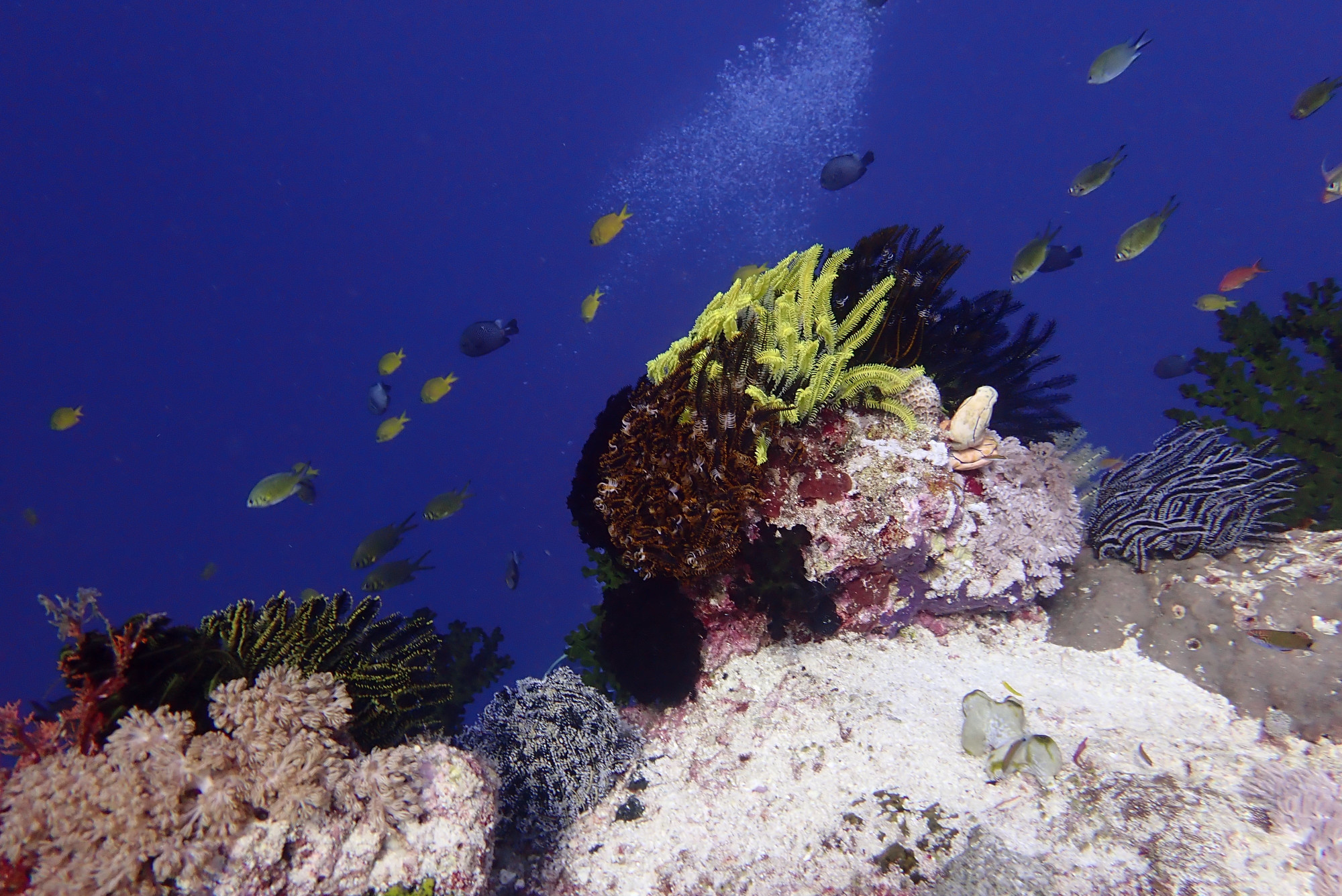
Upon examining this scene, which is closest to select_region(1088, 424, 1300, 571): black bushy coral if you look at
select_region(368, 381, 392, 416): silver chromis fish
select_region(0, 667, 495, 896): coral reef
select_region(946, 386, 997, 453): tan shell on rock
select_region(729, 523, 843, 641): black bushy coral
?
select_region(946, 386, 997, 453): tan shell on rock

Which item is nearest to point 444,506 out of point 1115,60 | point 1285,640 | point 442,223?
point 1285,640

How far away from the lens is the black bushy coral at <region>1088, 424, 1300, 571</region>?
460 cm

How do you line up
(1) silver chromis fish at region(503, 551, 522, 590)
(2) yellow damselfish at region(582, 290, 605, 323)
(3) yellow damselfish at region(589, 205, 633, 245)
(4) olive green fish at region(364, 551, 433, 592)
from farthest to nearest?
1. (2) yellow damselfish at region(582, 290, 605, 323)
2. (1) silver chromis fish at region(503, 551, 522, 590)
3. (3) yellow damselfish at region(589, 205, 633, 245)
4. (4) olive green fish at region(364, 551, 433, 592)

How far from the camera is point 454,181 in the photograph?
71.8 metres

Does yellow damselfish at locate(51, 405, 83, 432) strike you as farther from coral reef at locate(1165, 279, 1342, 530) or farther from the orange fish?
the orange fish

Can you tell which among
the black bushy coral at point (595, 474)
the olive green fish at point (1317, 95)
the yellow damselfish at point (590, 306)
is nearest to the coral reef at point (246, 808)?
the black bushy coral at point (595, 474)

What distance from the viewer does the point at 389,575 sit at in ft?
29.9

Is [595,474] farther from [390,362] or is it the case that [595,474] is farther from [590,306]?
[390,362]

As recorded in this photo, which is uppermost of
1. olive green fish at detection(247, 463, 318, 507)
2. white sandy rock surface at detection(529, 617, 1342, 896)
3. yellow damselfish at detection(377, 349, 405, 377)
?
yellow damselfish at detection(377, 349, 405, 377)

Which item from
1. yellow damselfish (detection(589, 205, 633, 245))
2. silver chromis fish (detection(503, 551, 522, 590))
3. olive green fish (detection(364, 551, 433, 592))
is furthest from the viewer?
silver chromis fish (detection(503, 551, 522, 590))

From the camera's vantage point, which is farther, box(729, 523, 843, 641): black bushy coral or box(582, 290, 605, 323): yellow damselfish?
box(582, 290, 605, 323): yellow damselfish

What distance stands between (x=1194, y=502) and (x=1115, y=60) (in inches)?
457

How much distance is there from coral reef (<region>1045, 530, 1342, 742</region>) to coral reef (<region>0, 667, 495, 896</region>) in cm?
443

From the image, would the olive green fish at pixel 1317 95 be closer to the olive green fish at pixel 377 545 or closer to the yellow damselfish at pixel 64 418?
the olive green fish at pixel 377 545
